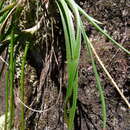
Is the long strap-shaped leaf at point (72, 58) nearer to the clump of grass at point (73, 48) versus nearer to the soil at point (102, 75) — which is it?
the clump of grass at point (73, 48)

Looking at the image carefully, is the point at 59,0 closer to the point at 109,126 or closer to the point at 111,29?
the point at 111,29

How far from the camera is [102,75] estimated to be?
1.12 m

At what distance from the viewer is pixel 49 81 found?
49.2 inches

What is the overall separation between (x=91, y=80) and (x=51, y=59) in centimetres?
17

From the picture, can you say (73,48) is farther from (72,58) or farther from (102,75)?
(102,75)

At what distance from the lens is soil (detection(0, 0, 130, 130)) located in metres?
1.08

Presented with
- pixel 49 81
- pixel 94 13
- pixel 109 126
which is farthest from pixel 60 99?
pixel 94 13

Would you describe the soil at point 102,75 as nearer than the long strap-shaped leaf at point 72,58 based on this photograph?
No

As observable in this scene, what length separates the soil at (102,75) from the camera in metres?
1.08

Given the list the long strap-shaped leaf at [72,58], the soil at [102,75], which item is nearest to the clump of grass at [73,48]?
the long strap-shaped leaf at [72,58]

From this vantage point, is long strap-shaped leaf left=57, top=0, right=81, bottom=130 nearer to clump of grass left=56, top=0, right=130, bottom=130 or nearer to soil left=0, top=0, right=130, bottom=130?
clump of grass left=56, top=0, right=130, bottom=130

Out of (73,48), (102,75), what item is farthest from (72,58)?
(102,75)

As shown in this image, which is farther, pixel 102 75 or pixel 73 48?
pixel 102 75

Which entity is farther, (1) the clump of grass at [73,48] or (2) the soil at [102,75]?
(2) the soil at [102,75]
